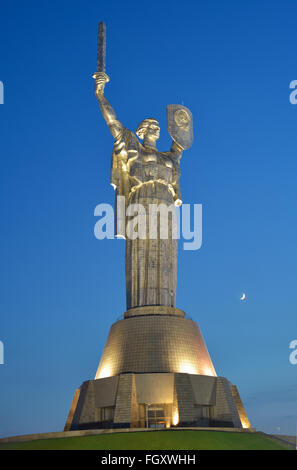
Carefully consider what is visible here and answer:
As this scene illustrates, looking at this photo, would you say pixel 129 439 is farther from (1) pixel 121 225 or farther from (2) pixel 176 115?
(2) pixel 176 115

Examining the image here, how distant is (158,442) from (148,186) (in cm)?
1237

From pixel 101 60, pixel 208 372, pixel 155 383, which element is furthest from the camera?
pixel 101 60

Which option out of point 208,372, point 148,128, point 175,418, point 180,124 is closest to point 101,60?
point 148,128

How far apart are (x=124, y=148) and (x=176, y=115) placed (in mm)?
3531

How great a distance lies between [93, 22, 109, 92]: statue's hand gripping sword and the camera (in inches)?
1006

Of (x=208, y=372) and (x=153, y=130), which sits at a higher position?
(x=153, y=130)

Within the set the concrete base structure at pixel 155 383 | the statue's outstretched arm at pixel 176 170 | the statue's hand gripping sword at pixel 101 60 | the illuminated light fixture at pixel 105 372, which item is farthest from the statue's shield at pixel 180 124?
the illuminated light fixture at pixel 105 372

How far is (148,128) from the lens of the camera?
88.1 feet

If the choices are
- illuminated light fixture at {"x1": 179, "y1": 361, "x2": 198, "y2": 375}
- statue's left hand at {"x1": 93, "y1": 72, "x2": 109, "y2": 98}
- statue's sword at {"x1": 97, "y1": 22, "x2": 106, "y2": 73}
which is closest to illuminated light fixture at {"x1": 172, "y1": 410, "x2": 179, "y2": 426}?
illuminated light fixture at {"x1": 179, "y1": 361, "x2": 198, "y2": 375}

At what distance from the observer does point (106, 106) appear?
1021 inches

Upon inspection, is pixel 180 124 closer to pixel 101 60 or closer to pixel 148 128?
pixel 148 128

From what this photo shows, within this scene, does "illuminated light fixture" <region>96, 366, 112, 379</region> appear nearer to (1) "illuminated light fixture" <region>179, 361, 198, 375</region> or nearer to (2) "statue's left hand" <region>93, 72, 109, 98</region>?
(1) "illuminated light fixture" <region>179, 361, 198, 375</region>

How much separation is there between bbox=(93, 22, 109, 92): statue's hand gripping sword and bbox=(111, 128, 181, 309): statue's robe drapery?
2.54 m

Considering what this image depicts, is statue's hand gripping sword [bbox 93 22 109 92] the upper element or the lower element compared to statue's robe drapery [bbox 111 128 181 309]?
upper
